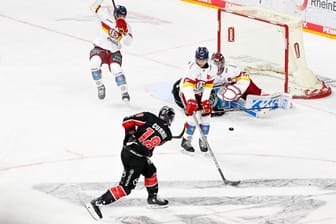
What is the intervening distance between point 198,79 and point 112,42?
6.15ft

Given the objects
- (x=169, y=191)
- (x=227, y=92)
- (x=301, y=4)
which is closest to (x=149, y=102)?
(x=227, y=92)

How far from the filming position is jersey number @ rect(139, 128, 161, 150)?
9438 mm

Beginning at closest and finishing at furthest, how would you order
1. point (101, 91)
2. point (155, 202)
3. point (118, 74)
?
point (155, 202), point (118, 74), point (101, 91)

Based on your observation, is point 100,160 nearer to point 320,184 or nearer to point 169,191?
point 169,191

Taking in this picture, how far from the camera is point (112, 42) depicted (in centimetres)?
1278

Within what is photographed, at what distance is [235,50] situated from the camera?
13.7m

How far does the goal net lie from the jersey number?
12.9 feet

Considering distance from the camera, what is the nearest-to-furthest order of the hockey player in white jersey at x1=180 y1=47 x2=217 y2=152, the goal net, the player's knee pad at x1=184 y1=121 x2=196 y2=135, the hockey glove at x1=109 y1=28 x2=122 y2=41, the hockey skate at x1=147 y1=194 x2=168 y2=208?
the hockey skate at x1=147 y1=194 x2=168 y2=208 → the hockey player in white jersey at x1=180 y1=47 x2=217 y2=152 → the player's knee pad at x1=184 y1=121 x2=196 y2=135 → the hockey glove at x1=109 y1=28 x2=122 y2=41 → the goal net

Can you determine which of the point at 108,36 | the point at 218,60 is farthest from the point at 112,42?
the point at 218,60

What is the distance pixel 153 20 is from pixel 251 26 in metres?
3.68

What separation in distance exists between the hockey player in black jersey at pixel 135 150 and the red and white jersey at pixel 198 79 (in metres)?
1.61

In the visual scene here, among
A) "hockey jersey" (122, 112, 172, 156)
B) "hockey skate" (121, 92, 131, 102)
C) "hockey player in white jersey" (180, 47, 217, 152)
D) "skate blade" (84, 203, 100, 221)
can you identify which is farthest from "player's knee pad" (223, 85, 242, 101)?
"skate blade" (84, 203, 100, 221)

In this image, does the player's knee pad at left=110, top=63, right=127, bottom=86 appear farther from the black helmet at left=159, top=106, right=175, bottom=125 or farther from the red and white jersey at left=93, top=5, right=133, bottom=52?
the black helmet at left=159, top=106, right=175, bottom=125

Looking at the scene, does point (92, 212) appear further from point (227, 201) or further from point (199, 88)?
point (199, 88)
